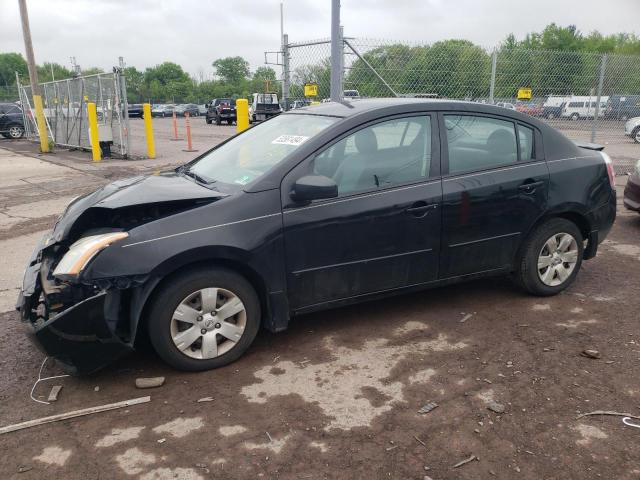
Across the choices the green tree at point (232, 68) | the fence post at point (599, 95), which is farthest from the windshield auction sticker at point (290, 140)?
the green tree at point (232, 68)

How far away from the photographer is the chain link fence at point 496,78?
8.72m

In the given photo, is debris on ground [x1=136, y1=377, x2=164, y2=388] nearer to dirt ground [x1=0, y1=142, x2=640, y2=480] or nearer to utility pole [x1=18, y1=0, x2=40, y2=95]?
dirt ground [x1=0, y1=142, x2=640, y2=480]

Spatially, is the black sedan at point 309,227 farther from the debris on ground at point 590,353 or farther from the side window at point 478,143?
the debris on ground at point 590,353

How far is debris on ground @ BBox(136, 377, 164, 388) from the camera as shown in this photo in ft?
10.6

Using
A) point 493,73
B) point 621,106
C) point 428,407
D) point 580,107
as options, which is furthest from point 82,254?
point 621,106

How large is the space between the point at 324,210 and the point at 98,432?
1846 millimetres

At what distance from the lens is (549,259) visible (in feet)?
14.7

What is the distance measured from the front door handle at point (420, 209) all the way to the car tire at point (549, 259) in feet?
3.52

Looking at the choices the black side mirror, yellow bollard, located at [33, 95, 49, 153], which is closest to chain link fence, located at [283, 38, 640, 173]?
the black side mirror

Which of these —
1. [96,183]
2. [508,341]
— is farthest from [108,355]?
[96,183]

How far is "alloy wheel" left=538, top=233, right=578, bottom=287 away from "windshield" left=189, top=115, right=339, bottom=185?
→ 212cm

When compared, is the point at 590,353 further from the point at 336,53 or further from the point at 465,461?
the point at 336,53

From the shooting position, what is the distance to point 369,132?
149 inches

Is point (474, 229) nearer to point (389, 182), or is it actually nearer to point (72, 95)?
point (389, 182)
